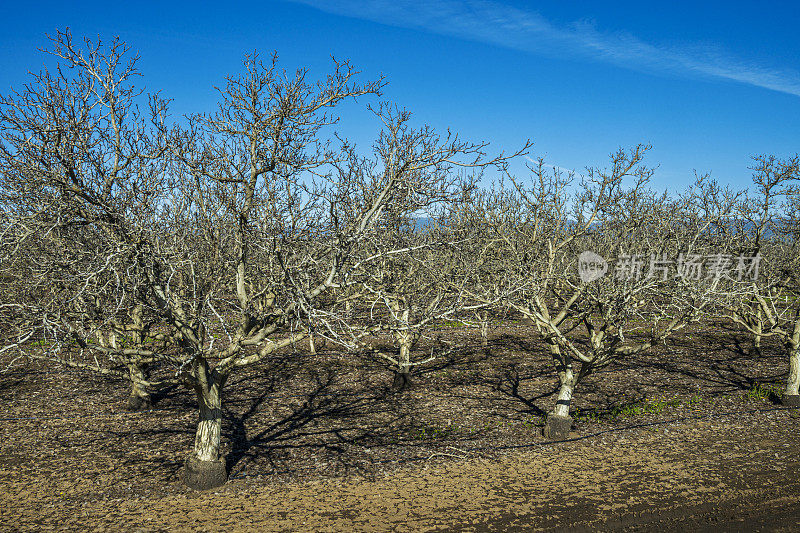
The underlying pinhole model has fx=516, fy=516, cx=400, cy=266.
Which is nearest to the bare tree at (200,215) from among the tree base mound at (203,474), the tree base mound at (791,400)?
the tree base mound at (203,474)

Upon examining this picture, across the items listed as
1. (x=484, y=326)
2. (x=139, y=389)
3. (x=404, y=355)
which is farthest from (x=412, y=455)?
(x=139, y=389)

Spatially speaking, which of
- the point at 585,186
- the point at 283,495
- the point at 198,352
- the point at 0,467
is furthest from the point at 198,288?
the point at 585,186

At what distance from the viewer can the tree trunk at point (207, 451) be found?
1110 centimetres

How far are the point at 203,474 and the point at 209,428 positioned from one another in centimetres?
96

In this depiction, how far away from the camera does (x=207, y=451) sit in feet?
36.7

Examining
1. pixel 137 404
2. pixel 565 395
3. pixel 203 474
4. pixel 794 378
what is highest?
pixel 794 378

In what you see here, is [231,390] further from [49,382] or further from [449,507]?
[449,507]

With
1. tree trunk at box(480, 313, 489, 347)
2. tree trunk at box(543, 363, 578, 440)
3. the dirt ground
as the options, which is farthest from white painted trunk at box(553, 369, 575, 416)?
tree trunk at box(480, 313, 489, 347)

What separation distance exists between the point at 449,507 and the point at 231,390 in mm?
11357

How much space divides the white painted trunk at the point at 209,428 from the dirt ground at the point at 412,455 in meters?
0.79

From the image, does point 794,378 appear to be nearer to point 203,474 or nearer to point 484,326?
point 484,326

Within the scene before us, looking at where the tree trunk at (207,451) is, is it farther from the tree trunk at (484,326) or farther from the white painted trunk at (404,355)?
the white painted trunk at (404,355)

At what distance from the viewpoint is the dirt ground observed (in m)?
9.96

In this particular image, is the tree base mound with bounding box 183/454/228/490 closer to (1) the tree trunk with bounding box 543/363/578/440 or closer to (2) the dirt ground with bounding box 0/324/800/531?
(2) the dirt ground with bounding box 0/324/800/531
